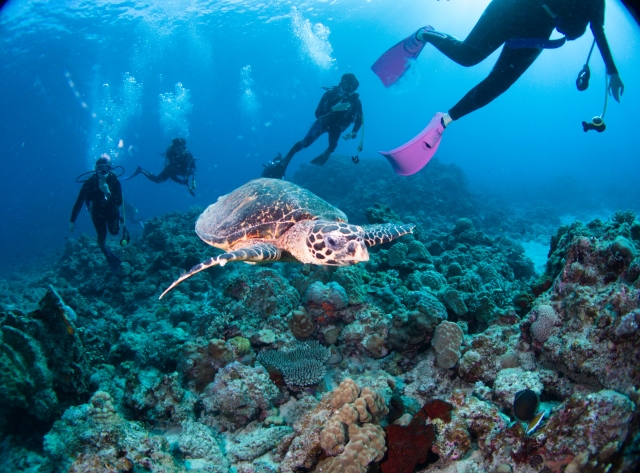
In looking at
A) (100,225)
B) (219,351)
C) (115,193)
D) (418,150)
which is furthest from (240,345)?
(100,225)

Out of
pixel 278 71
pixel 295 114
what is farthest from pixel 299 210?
pixel 295 114

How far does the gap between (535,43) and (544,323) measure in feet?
13.3

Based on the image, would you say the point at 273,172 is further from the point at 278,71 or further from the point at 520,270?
the point at 278,71

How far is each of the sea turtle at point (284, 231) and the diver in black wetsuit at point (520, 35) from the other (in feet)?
8.82

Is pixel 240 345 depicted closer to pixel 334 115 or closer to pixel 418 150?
pixel 418 150

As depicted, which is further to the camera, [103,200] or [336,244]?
[103,200]

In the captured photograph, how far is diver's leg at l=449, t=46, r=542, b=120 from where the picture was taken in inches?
181

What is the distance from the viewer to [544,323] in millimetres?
2953

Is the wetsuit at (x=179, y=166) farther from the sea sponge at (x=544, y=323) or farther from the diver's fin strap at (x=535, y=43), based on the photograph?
the sea sponge at (x=544, y=323)

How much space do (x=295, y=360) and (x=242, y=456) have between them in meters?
1.27

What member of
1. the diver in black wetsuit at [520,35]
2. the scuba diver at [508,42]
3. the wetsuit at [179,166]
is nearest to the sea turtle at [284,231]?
the scuba diver at [508,42]

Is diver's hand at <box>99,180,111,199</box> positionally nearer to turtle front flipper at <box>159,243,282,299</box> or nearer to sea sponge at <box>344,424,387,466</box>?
→ turtle front flipper at <box>159,243,282,299</box>

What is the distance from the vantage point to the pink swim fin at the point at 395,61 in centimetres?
677

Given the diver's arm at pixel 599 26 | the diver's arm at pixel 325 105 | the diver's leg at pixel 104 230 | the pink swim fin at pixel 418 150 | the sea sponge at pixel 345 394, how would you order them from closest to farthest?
the sea sponge at pixel 345 394 → the diver's arm at pixel 599 26 → the pink swim fin at pixel 418 150 → the diver's leg at pixel 104 230 → the diver's arm at pixel 325 105
